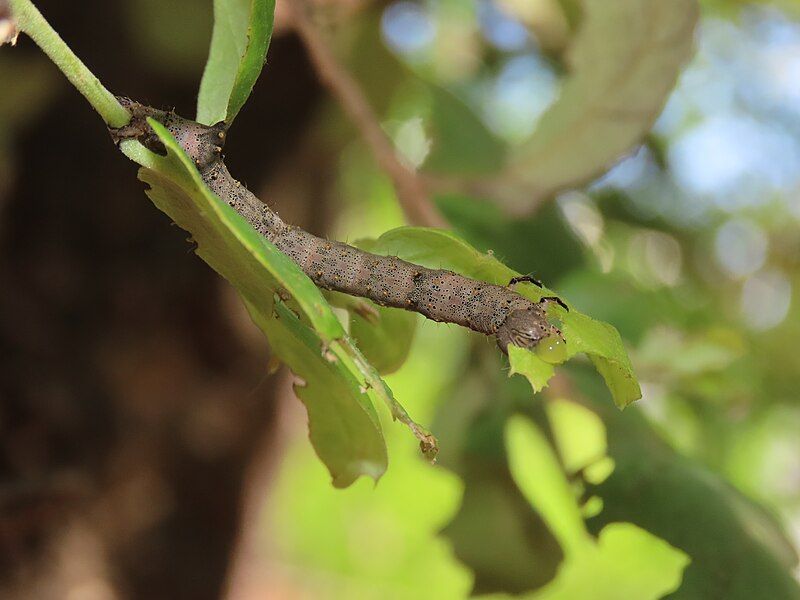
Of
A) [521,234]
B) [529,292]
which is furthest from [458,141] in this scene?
[529,292]

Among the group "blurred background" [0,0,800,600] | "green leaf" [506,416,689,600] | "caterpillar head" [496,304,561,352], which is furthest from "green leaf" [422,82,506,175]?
"caterpillar head" [496,304,561,352]

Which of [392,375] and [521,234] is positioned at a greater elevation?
[521,234]

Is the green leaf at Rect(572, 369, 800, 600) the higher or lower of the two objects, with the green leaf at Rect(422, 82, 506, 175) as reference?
lower

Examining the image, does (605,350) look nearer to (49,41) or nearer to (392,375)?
(49,41)

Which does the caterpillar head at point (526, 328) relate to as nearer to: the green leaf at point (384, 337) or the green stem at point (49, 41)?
the green leaf at point (384, 337)

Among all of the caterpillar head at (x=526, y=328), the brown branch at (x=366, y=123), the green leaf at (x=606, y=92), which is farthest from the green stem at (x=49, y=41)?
the green leaf at (x=606, y=92)

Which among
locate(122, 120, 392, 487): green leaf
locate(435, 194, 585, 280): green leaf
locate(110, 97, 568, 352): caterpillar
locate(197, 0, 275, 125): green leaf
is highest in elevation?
locate(435, 194, 585, 280): green leaf

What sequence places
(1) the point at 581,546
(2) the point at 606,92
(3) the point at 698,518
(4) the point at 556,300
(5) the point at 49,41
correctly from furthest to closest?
(2) the point at 606,92 < (1) the point at 581,546 < (3) the point at 698,518 < (4) the point at 556,300 < (5) the point at 49,41

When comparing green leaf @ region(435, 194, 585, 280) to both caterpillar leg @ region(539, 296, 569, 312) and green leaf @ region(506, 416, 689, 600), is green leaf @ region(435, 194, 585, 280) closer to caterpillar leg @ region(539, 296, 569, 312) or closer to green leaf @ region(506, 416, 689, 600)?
green leaf @ region(506, 416, 689, 600)
